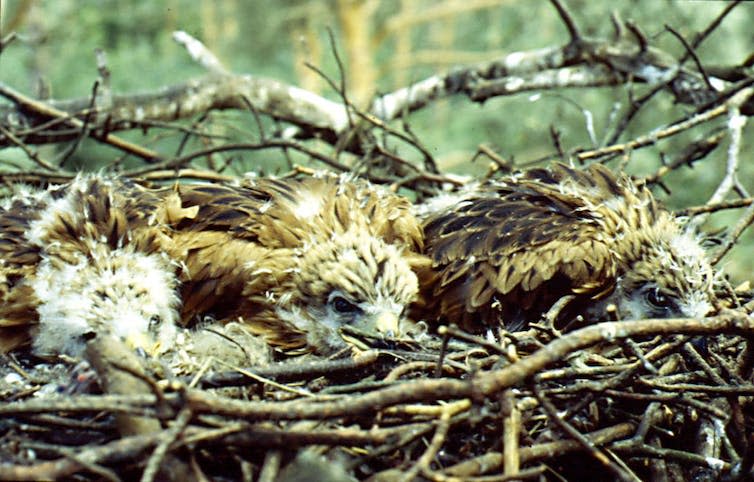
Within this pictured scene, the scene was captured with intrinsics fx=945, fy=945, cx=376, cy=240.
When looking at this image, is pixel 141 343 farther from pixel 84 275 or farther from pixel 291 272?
pixel 291 272

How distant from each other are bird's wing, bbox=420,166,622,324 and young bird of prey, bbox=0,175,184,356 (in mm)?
1138

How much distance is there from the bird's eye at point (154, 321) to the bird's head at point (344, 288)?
498 millimetres

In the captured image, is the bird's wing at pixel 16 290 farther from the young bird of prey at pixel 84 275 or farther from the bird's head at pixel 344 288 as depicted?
the bird's head at pixel 344 288

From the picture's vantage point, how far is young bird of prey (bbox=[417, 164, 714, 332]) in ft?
12.5

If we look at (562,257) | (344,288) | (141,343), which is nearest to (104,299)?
(141,343)

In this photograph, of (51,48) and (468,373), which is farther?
(51,48)

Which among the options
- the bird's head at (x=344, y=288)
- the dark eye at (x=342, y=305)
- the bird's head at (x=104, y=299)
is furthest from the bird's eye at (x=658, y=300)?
the bird's head at (x=104, y=299)

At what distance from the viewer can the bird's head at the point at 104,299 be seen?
3.44m

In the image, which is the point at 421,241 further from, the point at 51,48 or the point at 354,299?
the point at 51,48

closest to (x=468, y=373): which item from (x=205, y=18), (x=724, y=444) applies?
(x=724, y=444)

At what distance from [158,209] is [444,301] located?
1.24 m

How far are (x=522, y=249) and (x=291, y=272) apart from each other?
945mm

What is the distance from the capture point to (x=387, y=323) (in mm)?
3609

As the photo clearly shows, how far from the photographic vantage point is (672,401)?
9.50 feet
